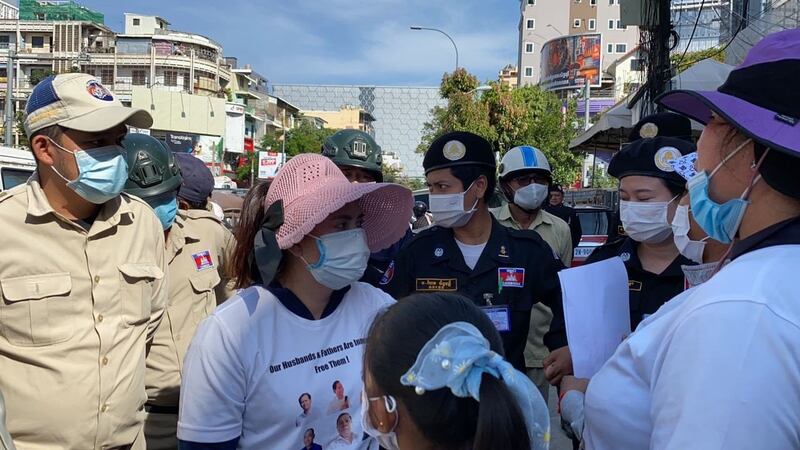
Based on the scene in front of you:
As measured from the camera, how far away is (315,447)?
1.92 metres

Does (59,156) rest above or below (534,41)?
below

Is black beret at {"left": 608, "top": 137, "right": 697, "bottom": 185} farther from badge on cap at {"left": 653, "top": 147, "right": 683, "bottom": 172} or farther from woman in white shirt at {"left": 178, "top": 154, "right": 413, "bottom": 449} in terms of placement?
woman in white shirt at {"left": 178, "top": 154, "right": 413, "bottom": 449}

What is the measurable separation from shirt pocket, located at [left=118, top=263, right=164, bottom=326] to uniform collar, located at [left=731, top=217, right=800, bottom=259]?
213 cm

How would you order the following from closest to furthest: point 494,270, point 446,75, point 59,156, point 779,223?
point 779,223 → point 59,156 → point 494,270 → point 446,75

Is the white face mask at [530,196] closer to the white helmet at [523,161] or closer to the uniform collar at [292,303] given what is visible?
the white helmet at [523,161]

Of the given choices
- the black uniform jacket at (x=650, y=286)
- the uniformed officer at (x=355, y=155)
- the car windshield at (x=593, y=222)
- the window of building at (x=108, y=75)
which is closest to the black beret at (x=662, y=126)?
the black uniform jacket at (x=650, y=286)

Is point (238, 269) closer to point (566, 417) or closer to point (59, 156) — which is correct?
point (59, 156)

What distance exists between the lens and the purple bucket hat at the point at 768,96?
3.72 ft

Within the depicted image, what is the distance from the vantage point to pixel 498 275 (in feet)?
10.4

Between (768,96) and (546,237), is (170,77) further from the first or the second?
(768,96)

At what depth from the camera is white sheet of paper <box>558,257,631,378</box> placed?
2.15 m

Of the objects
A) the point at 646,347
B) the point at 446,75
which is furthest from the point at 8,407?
the point at 446,75

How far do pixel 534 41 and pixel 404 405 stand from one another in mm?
88324

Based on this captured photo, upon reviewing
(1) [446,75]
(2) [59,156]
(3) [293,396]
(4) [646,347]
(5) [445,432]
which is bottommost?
(3) [293,396]
